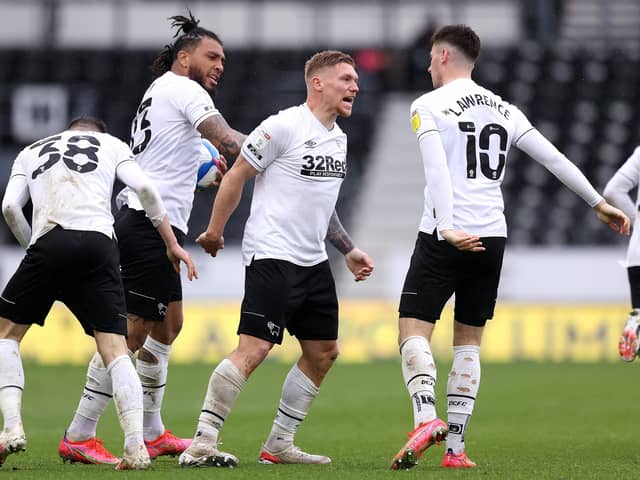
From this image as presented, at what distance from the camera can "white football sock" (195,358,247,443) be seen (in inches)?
277

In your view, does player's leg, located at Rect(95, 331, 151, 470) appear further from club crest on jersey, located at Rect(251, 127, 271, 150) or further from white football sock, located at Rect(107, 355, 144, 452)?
club crest on jersey, located at Rect(251, 127, 271, 150)

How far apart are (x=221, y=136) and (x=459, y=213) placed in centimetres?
151

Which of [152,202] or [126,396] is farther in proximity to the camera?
[152,202]

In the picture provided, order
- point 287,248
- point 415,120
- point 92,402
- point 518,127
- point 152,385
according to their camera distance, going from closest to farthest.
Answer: point 415,120
point 287,248
point 518,127
point 92,402
point 152,385

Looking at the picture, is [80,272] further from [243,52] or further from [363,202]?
[243,52]

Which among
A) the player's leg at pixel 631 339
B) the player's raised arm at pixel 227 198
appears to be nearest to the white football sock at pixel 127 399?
the player's raised arm at pixel 227 198

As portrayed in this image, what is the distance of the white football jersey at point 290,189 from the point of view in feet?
23.7

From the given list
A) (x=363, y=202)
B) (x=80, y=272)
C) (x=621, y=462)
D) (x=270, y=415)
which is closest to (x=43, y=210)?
(x=80, y=272)

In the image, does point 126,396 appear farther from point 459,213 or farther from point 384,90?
point 384,90

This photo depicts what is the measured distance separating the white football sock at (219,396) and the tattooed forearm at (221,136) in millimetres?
1288

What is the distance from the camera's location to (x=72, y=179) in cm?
702

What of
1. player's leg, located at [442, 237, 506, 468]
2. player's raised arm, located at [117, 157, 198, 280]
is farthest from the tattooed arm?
player's raised arm, located at [117, 157, 198, 280]

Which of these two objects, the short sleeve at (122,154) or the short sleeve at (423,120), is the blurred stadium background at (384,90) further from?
the short sleeve at (423,120)

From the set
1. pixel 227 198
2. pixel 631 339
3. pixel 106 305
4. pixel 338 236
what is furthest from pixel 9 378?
pixel 631 339
